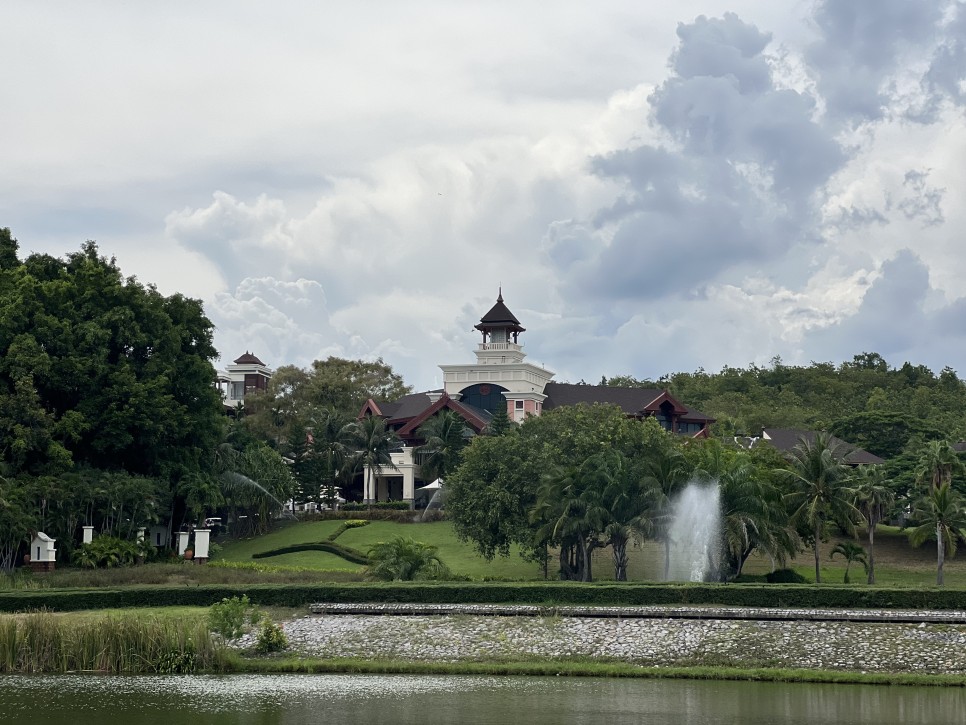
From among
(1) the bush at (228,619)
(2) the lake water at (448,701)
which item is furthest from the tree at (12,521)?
(2) the lake water at (448,701)

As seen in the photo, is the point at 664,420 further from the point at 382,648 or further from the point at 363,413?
the point at 382,648

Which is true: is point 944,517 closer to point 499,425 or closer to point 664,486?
point 664,486

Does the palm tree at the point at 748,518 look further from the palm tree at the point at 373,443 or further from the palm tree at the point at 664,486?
the palm tree at the point at 373,443

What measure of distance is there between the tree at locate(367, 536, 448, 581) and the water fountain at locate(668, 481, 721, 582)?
32.3 feet

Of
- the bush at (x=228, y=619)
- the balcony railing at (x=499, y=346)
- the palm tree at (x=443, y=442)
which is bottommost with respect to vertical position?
the bush at (x=228, y=619)

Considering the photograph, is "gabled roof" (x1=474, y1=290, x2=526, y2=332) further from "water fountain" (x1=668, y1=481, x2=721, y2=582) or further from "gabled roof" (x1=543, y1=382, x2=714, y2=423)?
"water fountain" (x1=668, y1=481, x2=721, y2=582)

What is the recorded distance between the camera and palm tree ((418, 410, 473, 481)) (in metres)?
78.0

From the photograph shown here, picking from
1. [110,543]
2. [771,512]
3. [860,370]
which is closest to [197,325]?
[110,543]

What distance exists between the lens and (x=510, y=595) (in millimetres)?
44500

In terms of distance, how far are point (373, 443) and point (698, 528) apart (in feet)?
Result: 115

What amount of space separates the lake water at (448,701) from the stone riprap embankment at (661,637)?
2.36 meters

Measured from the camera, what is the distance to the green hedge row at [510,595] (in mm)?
42812

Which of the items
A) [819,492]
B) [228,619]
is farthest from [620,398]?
[228,619]

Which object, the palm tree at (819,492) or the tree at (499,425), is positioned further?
the tree at (499,425)
